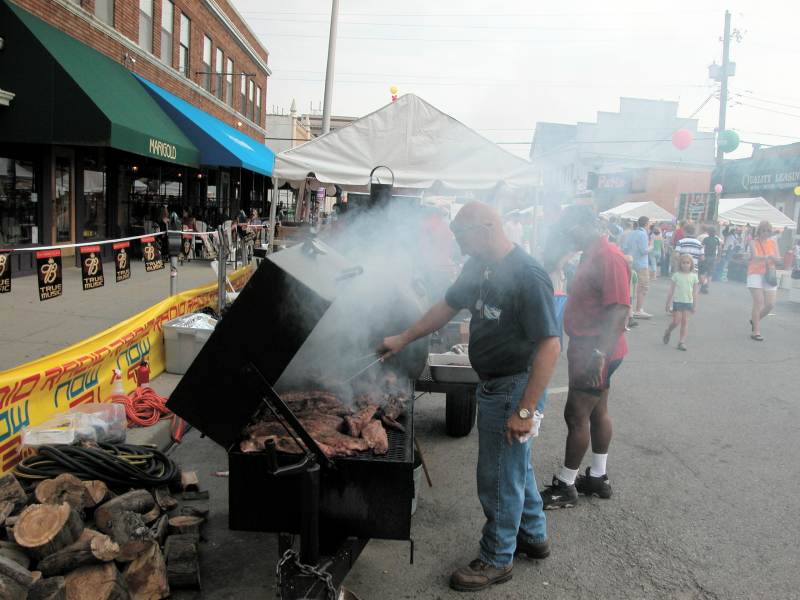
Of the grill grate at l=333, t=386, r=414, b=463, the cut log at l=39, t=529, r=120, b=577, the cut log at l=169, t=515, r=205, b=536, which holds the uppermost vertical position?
the grill grate at l=333, t=386, r=414, b=463

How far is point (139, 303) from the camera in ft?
29.8

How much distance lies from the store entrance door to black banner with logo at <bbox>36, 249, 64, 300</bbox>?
284 inches

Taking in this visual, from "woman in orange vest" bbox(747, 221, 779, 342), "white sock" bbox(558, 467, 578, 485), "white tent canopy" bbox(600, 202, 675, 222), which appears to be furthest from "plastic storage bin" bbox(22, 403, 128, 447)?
"white tent canopy" bbox(600, 202, 675, 222)

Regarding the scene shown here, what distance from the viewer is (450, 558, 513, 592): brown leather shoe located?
2967 millimetres

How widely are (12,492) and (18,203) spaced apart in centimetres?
944

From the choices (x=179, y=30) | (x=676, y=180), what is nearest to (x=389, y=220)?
(x=179, y=30)

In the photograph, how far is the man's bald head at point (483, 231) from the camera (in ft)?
9.80

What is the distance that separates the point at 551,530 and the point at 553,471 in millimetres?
870

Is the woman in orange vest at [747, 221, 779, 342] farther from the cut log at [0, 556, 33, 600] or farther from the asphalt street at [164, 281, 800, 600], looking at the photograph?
the cut log at [0, 556, 33, 600]

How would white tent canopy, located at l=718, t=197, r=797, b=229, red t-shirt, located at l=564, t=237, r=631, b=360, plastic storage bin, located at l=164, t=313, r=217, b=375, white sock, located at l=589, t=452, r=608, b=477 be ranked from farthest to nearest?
1. white tent canopy, located at l=718, t=197, r=797, b=229
2. plastic storage bin, located at l=164, t=313, r=217, b=375
3. white sock, located at l=589, t=452, r=608, b=477
4. red t-shirt, located at l=564, t=237, r=631, b=360

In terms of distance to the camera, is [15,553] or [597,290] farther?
[597,290]

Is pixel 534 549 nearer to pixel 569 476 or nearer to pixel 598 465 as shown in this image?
pixel 569 476

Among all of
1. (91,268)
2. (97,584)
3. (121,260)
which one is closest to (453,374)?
(97,584)

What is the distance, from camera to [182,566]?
2.86 m
